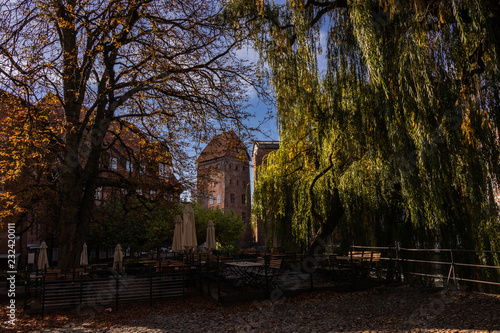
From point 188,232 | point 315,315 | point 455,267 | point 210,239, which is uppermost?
point 188,232

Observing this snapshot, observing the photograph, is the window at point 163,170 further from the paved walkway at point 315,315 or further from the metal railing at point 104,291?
the paved walkway at point 315,315

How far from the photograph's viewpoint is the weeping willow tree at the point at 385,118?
6664mm

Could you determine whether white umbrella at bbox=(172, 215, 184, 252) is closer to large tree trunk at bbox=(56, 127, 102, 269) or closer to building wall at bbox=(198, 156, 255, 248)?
large tree trunk at bbox=(56, 127, 102, 269)

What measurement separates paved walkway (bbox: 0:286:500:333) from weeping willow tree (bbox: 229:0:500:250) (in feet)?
6.17

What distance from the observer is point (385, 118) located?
26.6ft

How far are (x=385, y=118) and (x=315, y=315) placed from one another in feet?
15.4

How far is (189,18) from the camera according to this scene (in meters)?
11.4

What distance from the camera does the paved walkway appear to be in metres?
6.35

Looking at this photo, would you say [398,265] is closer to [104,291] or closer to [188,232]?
[188,232]

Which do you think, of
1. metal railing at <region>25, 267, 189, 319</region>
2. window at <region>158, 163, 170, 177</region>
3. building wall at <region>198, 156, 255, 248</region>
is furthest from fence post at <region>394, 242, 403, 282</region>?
building wall at <region>198, 156, 255, 248</region>

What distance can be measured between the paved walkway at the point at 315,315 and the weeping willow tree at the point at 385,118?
188cm

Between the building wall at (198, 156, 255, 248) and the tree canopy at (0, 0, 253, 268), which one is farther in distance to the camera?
the building wall at (198, 156, 255, 248)

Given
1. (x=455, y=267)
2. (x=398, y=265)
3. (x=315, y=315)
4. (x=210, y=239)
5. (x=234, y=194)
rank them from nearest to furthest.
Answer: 1. (x=315, y=315)
2. (x=455, y=267)
3. (x=398, y=265)
4. (x=210, y=239)
5. (x=234, y=194)

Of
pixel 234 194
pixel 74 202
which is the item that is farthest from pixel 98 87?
pixel 234 194
